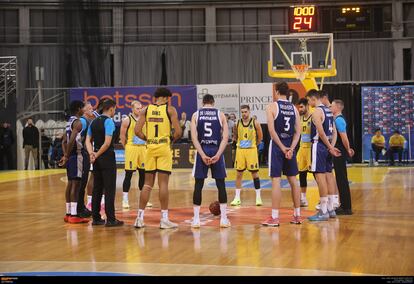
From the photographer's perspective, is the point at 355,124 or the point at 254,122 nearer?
the point at 254,122

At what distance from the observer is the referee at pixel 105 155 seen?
8.94 meters

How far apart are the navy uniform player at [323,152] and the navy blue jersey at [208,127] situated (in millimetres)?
1589

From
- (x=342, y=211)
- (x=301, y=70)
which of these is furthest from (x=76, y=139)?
(x=301, y=70)

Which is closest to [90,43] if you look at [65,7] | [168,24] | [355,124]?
[65,7]

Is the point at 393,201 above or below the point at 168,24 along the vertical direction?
below

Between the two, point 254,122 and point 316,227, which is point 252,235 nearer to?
point 316,227

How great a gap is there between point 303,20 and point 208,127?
10.7m

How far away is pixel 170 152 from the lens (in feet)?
28.5

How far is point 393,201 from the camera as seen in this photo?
11602 millimetres

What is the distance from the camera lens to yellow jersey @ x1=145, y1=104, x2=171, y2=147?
8.57 metres

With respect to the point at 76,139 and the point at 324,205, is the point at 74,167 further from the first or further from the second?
the point at 324,205

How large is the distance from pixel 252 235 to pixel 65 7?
23889 millimetres

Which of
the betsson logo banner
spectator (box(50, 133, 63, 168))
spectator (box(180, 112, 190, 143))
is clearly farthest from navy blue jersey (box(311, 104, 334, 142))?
spectator (box(50, 133, 63, 168))

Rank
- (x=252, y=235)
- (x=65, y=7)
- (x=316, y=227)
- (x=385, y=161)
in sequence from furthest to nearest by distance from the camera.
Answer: (x=65, y=7) < (x=385, y=161) < (x=316, y=227) < (x=252, y=235)
